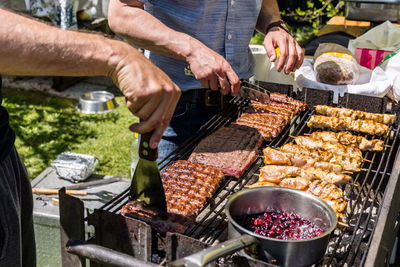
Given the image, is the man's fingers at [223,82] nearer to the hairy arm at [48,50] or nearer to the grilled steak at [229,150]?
the grilled steak at [229,150]

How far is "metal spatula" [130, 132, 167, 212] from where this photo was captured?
7.32 feet

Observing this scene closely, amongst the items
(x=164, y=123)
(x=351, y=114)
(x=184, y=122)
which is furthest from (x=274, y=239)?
(x=351, y=114)

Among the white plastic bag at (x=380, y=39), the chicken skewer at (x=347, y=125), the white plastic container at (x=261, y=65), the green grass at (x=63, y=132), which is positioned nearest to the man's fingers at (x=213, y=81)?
the chicken skewer at (x=347, y=125)

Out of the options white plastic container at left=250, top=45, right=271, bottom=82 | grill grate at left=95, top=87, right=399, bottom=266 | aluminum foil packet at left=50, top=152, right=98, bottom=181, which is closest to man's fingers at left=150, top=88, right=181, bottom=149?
grill grate at left=95, top=87, right=399, bottom=266

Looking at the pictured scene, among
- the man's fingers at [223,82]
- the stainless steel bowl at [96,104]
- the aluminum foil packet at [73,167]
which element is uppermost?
the man's fingers at [223,82]

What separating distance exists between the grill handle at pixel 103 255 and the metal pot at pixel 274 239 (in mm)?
278

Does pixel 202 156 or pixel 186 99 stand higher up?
pixel 186 99

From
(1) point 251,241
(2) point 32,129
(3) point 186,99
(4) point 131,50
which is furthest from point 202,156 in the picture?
(2) point 32,129

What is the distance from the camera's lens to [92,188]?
443 cm

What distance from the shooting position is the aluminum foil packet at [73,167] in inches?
175

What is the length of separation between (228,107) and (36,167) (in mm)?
3734

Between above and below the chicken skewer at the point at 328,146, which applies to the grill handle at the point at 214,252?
above

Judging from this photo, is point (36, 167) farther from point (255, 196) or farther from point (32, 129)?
point (255, 196)

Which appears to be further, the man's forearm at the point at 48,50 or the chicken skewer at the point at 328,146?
the chicken skewer at the point at 328,146
